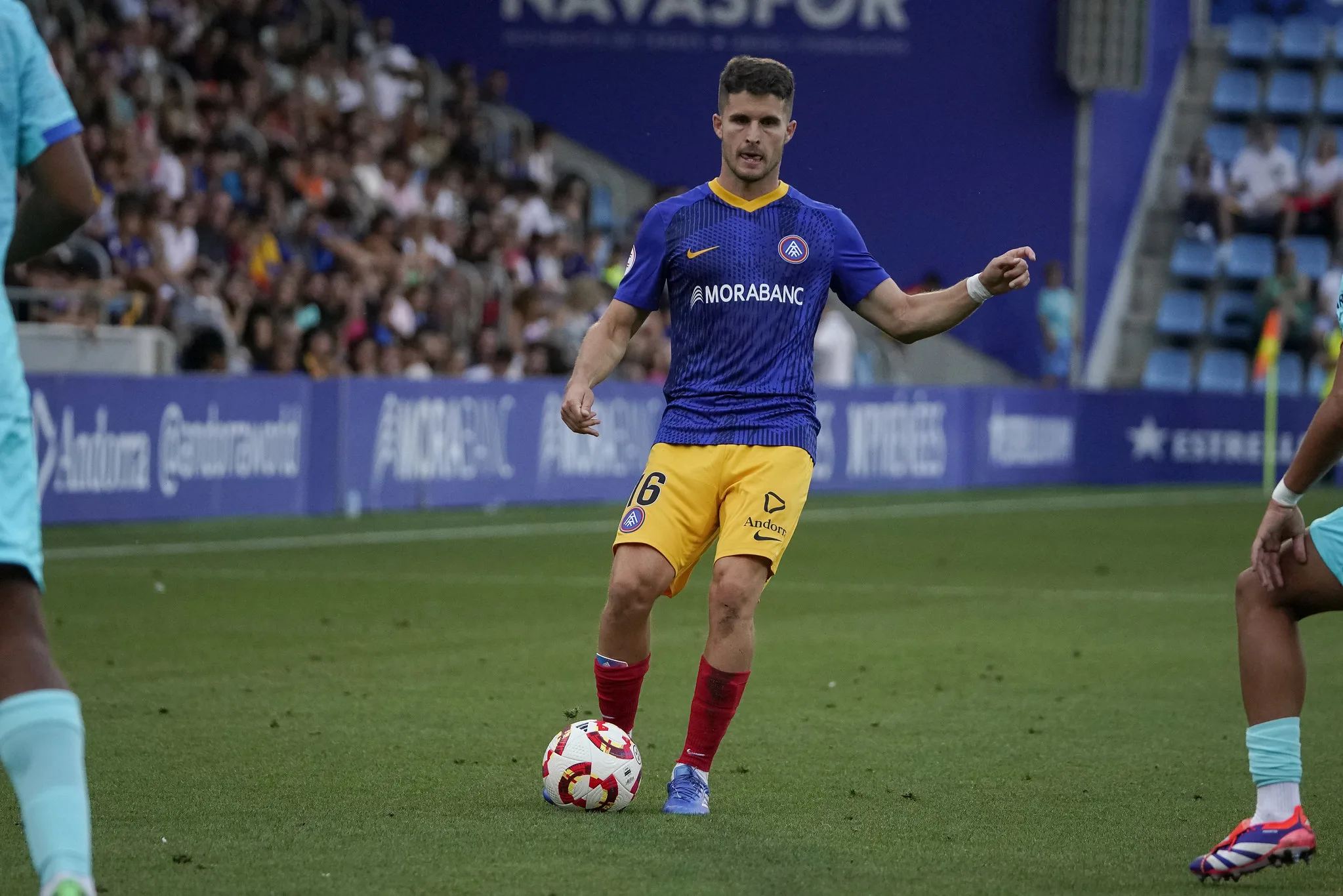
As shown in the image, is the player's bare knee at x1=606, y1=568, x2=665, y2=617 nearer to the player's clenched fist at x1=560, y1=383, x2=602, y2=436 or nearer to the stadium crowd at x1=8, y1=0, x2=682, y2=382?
the player's clenched fist at x1=560, y1=383, x2=602, y2=436

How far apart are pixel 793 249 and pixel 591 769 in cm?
173

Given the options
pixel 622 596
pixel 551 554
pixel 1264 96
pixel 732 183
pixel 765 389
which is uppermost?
pixel 1264 96

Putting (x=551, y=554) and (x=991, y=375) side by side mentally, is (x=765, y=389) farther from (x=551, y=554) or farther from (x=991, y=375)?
(x=991, y=375)

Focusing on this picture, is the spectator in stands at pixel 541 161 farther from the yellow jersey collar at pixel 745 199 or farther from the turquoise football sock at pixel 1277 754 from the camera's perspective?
the turquoise football sock at pixel 1277 754

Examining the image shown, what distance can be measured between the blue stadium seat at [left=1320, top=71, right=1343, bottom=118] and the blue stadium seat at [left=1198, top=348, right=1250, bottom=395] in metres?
4.40

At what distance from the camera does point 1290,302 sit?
91.2 ft

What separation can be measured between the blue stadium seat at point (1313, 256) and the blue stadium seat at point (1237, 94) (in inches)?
127

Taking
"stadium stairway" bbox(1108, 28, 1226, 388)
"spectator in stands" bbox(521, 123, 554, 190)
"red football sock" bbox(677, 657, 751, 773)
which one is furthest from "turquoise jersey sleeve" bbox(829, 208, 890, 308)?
"stadium stairway" bbox(1108, 28, 1226, 388)

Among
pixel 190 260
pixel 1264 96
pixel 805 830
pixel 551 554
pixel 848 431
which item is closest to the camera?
pixel 805 830

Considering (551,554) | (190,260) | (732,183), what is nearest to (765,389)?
(732,183)

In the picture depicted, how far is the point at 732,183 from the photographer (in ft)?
20.8

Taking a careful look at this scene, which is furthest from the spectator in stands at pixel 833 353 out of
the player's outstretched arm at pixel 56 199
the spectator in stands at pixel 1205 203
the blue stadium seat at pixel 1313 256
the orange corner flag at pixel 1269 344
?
the player's outstretched arm at pixel 56 199

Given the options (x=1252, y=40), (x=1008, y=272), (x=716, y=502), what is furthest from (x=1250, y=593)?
(x=1252, y=40)

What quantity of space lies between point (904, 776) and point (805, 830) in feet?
Result: 3.32
